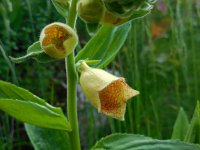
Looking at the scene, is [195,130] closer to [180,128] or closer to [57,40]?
[180,128]

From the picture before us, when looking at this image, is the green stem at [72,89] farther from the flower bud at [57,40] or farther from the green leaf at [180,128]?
the green leaf at [180,128]

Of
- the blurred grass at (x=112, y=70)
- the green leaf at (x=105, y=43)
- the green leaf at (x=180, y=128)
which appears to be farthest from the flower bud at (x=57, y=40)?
the blurred grass at (x=112, y=70)

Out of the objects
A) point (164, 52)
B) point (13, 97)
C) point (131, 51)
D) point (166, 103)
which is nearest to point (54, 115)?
point (13, 97)

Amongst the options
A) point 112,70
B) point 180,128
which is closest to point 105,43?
point 180,128

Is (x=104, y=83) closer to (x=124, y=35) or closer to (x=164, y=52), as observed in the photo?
(x=124, y=35)

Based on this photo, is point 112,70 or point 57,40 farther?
point 112,70

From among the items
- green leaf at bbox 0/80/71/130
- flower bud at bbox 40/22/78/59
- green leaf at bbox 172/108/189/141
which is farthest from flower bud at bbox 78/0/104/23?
green leaf at bbox 172/108/189/141

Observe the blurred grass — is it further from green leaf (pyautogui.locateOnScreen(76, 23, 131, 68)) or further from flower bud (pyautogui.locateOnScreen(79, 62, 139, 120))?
flower bud (pyautogui.locateOnScreen(79, 62, 139, 120))
